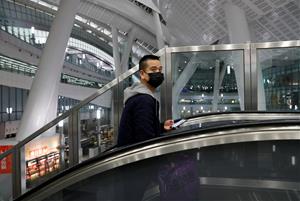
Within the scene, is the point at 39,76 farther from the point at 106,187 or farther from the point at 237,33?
the point at 106,187

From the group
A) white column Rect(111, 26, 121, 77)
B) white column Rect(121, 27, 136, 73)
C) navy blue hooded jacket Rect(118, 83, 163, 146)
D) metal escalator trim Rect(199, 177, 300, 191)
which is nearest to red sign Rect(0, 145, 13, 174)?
navy blue hooded jacket Rect(118, 83, 163, 146)

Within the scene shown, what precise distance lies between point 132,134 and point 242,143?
0.88 meters

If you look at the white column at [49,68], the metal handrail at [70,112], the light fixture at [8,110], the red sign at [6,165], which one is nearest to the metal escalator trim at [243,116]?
the metal handrail at [70,112]

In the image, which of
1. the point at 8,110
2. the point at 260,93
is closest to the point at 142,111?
the point at 260,93

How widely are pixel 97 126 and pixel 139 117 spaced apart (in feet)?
11.6

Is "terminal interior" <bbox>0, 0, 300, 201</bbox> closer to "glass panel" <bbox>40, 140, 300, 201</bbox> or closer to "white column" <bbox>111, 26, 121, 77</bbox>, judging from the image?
"glass panel" <bbox>40, 140, 300, 201</bbox>

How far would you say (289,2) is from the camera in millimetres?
12852

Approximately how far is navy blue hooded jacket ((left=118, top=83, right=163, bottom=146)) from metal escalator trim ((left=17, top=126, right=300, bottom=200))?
0.26m

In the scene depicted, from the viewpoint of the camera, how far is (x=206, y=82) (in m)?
6.50

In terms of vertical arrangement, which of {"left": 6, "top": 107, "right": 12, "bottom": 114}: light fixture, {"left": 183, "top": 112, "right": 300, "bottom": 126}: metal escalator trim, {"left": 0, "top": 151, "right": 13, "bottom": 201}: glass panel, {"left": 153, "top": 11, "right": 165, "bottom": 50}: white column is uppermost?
{"left": 153, "top": 11, "right": 165, "bottom": 50}: white column

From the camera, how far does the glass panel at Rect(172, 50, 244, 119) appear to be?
6.18 meters

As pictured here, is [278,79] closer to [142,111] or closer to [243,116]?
[243,116]

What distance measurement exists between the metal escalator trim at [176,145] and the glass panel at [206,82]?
3841 mm

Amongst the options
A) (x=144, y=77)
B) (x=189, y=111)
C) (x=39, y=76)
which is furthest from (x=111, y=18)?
(x=144, y=77)
